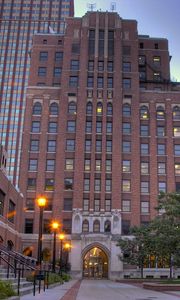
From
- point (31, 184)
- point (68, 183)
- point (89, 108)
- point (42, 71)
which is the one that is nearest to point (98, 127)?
point (89, 108)

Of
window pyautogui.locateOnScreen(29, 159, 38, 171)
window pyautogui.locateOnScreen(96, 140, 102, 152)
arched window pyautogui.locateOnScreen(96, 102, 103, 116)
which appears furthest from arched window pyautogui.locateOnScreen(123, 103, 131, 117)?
window pyautogui.locateOnScreen(29, 159, 38, 171)

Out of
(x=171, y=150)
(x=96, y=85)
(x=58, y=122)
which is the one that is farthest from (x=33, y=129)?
(x=171, y=150)

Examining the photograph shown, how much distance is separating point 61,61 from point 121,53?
1185cm

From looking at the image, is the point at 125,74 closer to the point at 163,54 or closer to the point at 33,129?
the point at 163,54

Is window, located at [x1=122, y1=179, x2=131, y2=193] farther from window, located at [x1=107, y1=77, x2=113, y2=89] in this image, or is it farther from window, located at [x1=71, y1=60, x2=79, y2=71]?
window, located at [x1=71, y1=60, x2=79, y2=71]

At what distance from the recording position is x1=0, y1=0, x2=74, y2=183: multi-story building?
460ft

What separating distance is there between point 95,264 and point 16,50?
102633mm

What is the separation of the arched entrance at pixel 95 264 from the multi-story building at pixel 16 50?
209ft

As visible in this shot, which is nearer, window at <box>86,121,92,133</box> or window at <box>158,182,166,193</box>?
window at <box>158,182,166,193</box>

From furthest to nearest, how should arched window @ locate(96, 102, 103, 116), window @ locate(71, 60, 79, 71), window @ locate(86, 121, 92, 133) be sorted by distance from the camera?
window @ locate(71, 60, 79, 71) → arched window @ locate(96, 102, 103, 116) → window @ locate(86, 121, 92, 133)

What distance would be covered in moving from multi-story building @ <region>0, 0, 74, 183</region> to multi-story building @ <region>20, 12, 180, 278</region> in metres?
58.2

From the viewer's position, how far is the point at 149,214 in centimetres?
6969

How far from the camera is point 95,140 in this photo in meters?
73.8

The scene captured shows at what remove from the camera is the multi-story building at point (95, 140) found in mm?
68750
